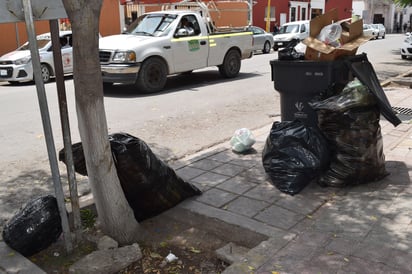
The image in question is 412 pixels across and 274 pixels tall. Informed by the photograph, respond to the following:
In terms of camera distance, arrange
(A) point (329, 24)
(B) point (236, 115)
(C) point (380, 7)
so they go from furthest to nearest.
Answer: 1. (C) point (380, 7)
2. (B) point (236, 115)
3. (A) point (329, 24)

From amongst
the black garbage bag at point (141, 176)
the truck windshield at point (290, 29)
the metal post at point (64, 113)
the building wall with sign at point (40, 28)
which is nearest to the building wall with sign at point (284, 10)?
the truck windshield at point (290, 29)

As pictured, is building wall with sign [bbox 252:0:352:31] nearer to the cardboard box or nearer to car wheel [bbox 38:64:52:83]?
car wheel [bbox 38:64:52:83]

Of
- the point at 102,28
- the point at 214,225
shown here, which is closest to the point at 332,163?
the point at 214,225

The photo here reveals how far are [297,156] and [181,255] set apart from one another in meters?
1.51

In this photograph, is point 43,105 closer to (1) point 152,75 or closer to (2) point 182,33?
(1) point 152,75

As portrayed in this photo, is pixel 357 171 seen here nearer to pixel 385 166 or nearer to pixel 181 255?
pixel 385 166

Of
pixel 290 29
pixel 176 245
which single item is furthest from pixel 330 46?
pixel 290 29

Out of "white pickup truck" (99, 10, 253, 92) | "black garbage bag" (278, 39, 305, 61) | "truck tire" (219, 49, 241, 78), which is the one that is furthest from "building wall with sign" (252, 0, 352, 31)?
"black garbage bag" (278, 39, 305, 61)

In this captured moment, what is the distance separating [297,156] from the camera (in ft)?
13.4

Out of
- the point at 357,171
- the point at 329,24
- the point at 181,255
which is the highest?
the point at 329,24

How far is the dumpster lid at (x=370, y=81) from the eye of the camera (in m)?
4.02

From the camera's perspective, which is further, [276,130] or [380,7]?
[380,7]

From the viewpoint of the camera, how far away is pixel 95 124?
9.79 feet

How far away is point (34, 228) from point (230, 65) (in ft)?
33.3
